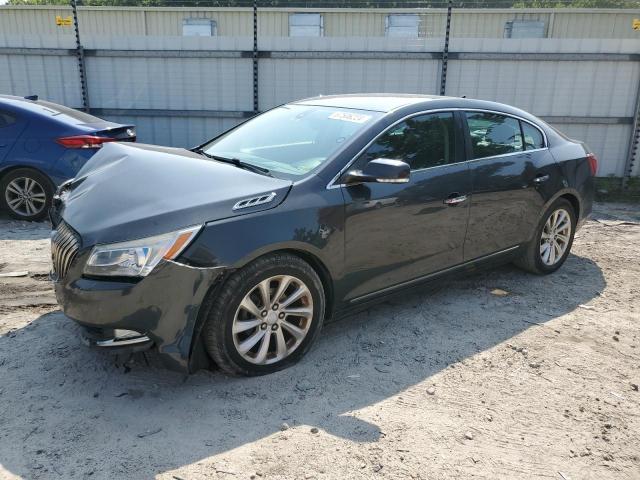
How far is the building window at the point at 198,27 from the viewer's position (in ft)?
59.4

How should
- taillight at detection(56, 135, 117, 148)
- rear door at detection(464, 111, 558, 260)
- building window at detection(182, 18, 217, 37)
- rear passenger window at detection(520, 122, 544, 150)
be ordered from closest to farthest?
rear door at detection(464, 111, 558, 260) → rear passenger window at detection(520, 122, 544, 150) → taillight at detection(56, 135, 117, 148) → building window at detection(182, 18, 217, 37)

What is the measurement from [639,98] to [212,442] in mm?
9307

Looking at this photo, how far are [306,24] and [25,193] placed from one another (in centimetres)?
1389

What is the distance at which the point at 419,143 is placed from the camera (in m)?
3.89

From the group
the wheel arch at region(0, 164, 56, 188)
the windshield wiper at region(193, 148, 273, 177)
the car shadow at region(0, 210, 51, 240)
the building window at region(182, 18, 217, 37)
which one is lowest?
the car shadow at region(0, 210, 51, 240)

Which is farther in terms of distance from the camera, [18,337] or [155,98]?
[155,98]

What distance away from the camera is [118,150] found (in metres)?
3.77

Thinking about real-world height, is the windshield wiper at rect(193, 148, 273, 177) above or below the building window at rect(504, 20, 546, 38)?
below

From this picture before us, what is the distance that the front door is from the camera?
3.48m

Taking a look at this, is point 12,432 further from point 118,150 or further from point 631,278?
point 631,278

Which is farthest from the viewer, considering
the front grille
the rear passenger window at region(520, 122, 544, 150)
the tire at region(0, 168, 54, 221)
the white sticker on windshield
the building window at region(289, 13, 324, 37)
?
the building window at region(289, 13, 324, 37)

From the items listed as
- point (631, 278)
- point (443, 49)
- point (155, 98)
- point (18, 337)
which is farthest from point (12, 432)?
point (443, 49)

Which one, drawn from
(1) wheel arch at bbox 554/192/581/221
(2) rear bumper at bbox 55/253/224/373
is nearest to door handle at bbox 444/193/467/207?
(1) wheel arch at bbox 554/192/581/221

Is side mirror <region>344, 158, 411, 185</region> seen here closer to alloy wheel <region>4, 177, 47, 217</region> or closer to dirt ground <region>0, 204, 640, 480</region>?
dirt ground <region>0, 204, 640, 480</region>
